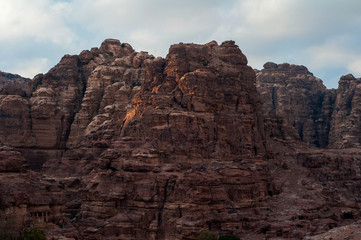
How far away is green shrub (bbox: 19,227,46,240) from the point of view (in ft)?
180

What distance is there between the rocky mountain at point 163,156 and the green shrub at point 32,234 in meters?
2.19

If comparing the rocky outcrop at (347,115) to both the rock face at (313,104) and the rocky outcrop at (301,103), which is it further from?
the rocky outcrop at (301,103)

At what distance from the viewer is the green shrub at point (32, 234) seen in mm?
55000

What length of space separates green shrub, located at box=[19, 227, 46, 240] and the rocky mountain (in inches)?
86.2

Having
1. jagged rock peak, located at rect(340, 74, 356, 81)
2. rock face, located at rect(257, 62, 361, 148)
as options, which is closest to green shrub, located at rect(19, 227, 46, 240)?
rock face, located at rect(257, 62, 361, 148)

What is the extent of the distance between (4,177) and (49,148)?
55.6m

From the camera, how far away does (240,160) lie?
9394 cm

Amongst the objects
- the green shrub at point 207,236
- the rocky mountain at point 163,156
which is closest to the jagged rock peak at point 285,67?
the rocky mountain at point 163,156

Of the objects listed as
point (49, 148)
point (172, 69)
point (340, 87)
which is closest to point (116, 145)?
point (172, 69)

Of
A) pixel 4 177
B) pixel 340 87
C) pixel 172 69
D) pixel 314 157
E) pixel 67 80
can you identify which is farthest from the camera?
pixel 340 87

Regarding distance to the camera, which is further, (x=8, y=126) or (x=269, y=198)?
(x=8, y=126)

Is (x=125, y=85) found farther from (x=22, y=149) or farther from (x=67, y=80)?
(x=22, y=149)

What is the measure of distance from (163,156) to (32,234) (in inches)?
1365

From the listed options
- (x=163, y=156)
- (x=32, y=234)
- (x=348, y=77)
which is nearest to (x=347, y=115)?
(x=348, y=77)
